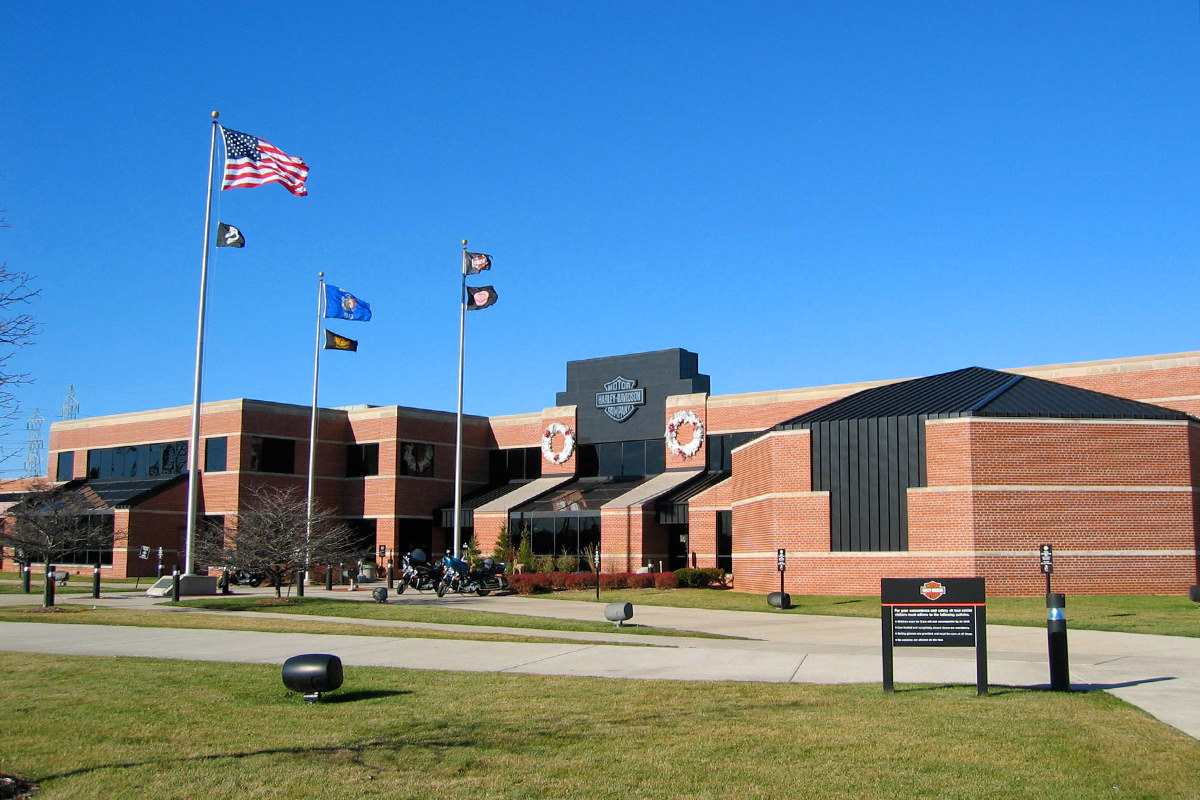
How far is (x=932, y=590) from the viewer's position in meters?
12.9

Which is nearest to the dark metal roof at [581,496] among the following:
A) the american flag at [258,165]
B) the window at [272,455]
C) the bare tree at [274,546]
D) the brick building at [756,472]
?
the brick building at [756,472]

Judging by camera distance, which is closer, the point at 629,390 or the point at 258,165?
the point at 258,165

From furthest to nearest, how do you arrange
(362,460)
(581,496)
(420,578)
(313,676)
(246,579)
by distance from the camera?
(362,460)
(581,496)
(246,579)
(420,578)
(313,676)

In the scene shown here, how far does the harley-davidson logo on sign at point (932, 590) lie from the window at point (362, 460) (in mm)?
44446

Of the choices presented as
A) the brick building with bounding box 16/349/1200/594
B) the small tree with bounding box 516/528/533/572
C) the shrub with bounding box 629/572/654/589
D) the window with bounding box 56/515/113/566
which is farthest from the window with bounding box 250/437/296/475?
the shrub with bounding box 629/572/654/589

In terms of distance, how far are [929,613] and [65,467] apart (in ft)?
194

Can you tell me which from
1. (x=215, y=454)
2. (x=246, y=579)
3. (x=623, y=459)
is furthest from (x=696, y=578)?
→ (x=215, y=454)

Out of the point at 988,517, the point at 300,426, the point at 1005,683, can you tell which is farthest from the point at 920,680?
the point at 300,426

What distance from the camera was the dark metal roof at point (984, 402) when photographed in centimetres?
3297

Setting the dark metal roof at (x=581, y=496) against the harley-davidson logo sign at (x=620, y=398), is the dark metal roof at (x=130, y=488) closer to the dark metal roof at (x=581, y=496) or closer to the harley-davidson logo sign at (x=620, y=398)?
the dark metal roof at (x=581, y=496)

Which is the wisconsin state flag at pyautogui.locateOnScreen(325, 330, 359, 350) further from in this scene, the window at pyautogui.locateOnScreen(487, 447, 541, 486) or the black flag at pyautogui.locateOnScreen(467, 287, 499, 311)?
the window at pyautogui.locateOnScreen(487, 447, 541, 486)

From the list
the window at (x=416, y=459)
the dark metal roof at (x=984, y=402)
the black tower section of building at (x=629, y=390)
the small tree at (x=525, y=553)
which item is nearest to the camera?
the dark metal roof at (x=984, y=402)

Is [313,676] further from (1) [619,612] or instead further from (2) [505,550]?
(2) [505,550]

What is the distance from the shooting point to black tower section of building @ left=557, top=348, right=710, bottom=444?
169 feet
